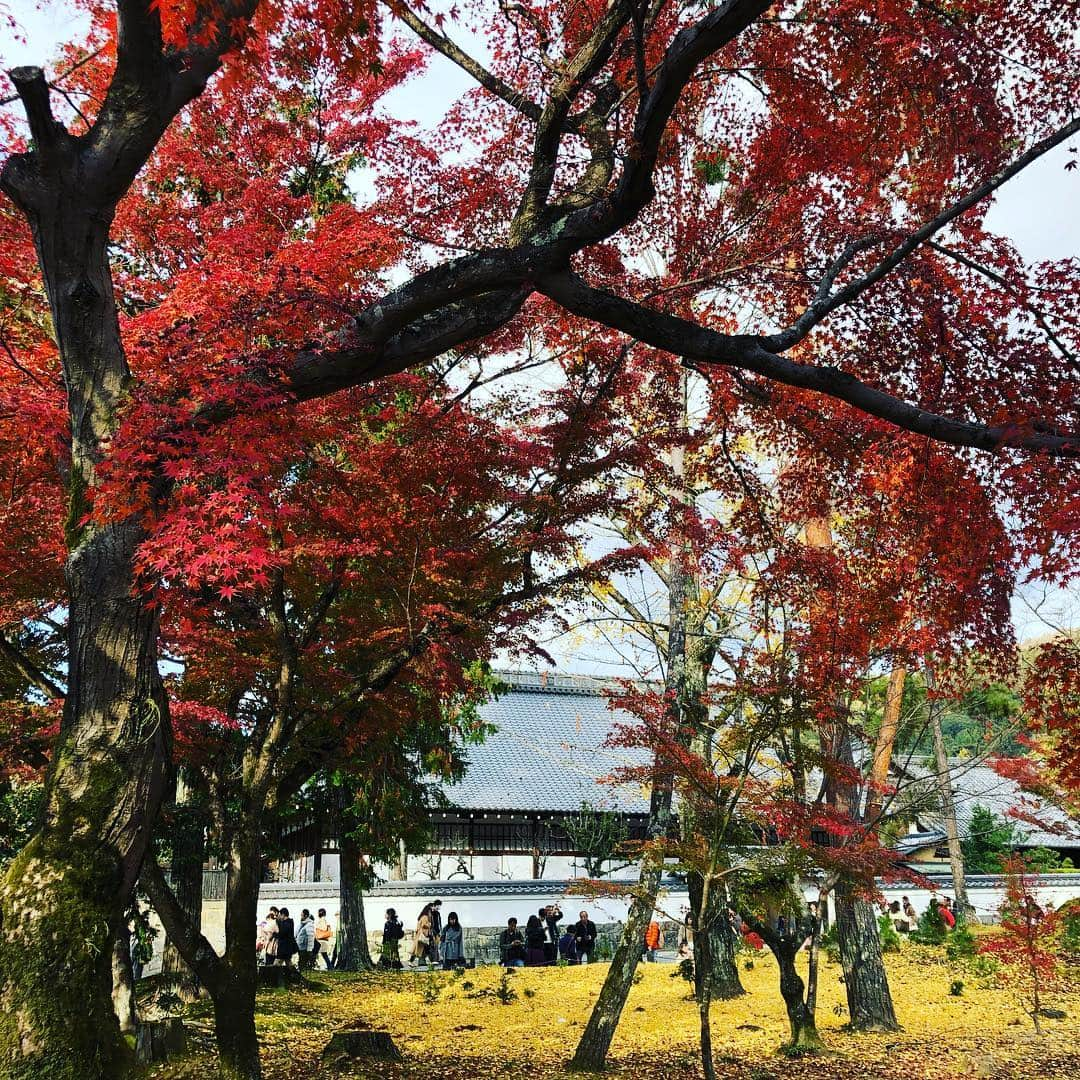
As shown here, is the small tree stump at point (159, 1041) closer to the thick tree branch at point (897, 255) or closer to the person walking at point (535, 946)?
the thick tree branch at point (897, 255)

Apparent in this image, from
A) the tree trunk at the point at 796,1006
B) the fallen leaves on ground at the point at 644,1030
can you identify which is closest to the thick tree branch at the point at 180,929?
the fallen leaves on ground at the point at 644,1030

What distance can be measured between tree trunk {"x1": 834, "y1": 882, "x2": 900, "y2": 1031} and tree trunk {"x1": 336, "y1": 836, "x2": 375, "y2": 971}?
812 cm

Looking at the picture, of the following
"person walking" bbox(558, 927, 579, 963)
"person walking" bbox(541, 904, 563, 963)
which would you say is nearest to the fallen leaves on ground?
"person walking" bbox(558, 927, 579, 963)

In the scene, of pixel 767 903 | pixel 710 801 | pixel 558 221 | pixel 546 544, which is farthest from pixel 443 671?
pixel 767 903

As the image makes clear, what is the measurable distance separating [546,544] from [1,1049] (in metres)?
5.26

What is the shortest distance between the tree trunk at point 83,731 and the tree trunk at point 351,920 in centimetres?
1185

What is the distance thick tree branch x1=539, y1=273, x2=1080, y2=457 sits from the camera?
201 inches

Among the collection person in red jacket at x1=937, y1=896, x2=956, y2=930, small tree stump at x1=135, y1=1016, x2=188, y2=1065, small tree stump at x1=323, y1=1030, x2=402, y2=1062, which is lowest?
person in red jacket at x1=937, y1=896, x2=956, y2=930

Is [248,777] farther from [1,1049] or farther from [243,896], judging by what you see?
Result: [1,1049]

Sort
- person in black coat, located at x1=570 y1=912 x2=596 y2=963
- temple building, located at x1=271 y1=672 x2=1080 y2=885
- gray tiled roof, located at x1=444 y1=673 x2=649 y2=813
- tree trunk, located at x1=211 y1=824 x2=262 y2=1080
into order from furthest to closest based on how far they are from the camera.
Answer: gray tiled roof, located at x1=444 y1=673 x2=649 y2=813 < temple building, located at x1=271 y1=672 x2=1080 y2=885 < person in black coat, located at x1=570 y1=912 x2=596 y2=963 < tree trunk, located at x1=211 y1=824 x2=262 y2=1080

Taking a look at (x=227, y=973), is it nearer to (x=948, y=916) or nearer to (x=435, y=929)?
(x=435, y=929)

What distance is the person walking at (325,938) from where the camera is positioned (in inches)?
722

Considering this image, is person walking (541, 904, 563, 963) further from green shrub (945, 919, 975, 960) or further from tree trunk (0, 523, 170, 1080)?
tree trunk (0, 523, 170, 1080)

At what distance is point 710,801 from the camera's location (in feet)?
31.9
